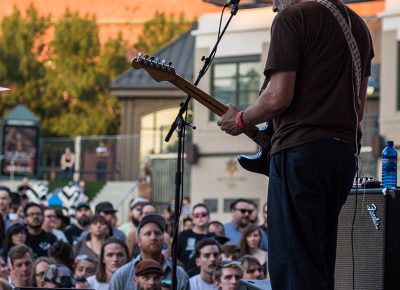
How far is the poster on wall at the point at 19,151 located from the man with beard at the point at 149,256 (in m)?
23.1

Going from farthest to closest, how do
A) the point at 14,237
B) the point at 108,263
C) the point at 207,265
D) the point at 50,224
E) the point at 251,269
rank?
the point at 50,224, the point at 14,237, the point at 207,265, the point at 108,263, the point at 251,269

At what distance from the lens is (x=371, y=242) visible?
20.0ft

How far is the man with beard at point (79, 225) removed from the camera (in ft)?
47.9

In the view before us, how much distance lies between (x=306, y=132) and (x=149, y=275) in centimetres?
363

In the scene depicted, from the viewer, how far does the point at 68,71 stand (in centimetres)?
4916

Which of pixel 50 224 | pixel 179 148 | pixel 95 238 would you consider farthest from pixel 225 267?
pixel 50 224

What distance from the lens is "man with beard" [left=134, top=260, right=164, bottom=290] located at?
29.0 ft

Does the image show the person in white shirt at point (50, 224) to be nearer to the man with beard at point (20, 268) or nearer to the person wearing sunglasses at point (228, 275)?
the man with beard at point (20, 268)

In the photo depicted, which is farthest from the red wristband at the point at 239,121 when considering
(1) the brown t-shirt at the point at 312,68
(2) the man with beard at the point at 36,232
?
(2) the man with beard at the point at 36,232

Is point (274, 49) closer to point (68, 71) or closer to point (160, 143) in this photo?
point (160, 143)

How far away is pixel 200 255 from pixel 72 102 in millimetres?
39834

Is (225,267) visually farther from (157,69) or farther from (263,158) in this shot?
(263,158)

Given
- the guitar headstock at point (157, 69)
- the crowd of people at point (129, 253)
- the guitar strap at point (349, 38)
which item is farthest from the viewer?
the crowd of people at point (129, 253)

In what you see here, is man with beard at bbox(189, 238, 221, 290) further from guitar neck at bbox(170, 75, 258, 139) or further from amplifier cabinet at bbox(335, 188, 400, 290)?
guitar neck at bbox(170, 75, 258, 139)
